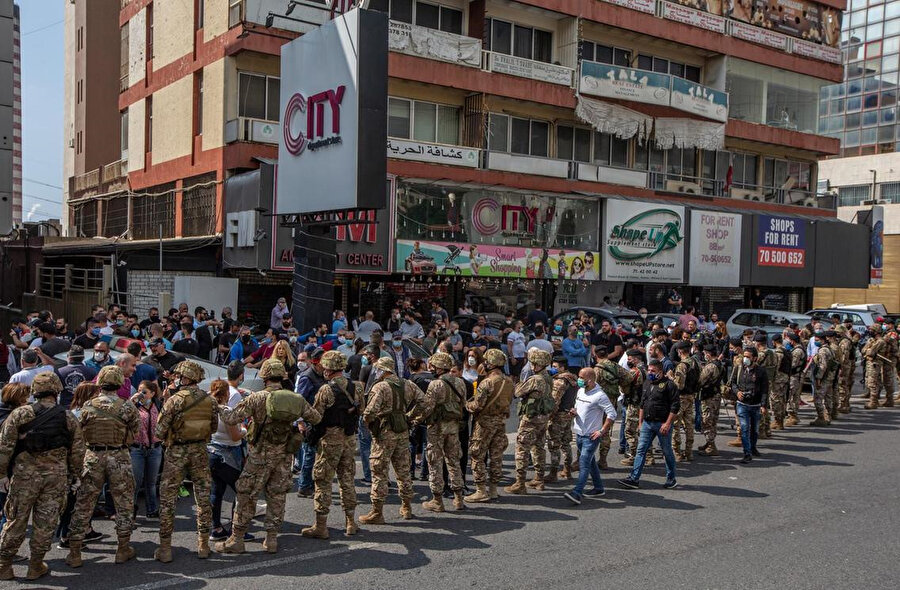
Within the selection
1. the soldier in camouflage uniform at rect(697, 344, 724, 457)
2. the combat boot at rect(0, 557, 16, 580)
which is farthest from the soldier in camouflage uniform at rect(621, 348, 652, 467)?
the combat boot at rect(0, 557, 16, 580)

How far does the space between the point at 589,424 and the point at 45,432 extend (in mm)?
5815

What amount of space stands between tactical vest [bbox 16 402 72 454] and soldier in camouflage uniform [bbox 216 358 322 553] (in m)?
1.37

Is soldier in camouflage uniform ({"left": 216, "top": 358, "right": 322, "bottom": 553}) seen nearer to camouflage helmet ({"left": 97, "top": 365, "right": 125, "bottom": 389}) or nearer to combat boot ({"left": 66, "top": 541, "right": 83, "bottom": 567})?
camouflage helmet ({"left": 97, "top": 365, "right": 125, "bottom": 389})

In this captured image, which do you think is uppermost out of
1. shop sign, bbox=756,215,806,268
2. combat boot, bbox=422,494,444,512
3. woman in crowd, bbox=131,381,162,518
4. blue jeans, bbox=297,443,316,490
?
shop sign, bbox=756,215,806,268

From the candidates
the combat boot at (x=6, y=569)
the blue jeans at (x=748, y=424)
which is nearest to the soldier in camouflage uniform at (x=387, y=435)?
the combat boot at (x=6, y=569)

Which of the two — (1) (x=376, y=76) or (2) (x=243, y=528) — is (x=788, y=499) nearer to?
(2) (x=243, y=528)

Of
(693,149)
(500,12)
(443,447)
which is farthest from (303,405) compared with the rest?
(693,149)

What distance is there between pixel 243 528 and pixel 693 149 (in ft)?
94.8

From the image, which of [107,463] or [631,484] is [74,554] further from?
[631,484]

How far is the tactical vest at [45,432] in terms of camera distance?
6488 millimetres

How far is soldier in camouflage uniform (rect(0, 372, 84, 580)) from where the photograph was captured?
6.50m

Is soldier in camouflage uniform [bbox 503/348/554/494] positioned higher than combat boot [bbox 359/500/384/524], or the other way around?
soldier in camouflage uniform [bbox 503/348/554/494]

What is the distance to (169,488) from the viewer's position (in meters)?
7.09

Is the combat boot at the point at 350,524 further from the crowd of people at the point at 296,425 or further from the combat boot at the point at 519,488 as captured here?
the combat boot at the point at 519,488
